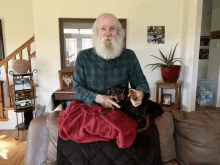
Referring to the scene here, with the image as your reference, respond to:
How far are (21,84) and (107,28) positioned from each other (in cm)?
202

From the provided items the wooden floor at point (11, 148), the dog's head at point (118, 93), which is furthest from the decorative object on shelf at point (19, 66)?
the dog's head at point (118, 93)

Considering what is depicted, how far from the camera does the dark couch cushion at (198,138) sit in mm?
981

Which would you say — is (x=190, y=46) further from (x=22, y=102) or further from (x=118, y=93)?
(x=22, y=102)

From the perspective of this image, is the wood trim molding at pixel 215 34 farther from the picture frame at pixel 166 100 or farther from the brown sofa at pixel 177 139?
the brown sofa at pixel 177 139

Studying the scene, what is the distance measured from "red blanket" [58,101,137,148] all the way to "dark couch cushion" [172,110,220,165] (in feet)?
1.26

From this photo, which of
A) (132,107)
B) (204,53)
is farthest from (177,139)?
(204,53)

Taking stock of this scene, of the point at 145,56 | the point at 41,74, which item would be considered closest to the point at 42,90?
the point at 41,74

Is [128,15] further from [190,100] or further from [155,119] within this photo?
[155,119]

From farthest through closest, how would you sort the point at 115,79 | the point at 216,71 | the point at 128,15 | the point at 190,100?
the point at 216,71 → the point at 128,15 → the point at 190,100 → the point at 115,79

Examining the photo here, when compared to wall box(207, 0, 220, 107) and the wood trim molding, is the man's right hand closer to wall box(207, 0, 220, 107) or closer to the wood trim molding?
wall box(207, 0, 220, 107)

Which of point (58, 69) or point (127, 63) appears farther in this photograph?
point (58, 69)

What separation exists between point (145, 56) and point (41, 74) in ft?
6.16

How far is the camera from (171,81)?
2.44 meters

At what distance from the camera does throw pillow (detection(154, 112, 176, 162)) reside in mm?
1018
